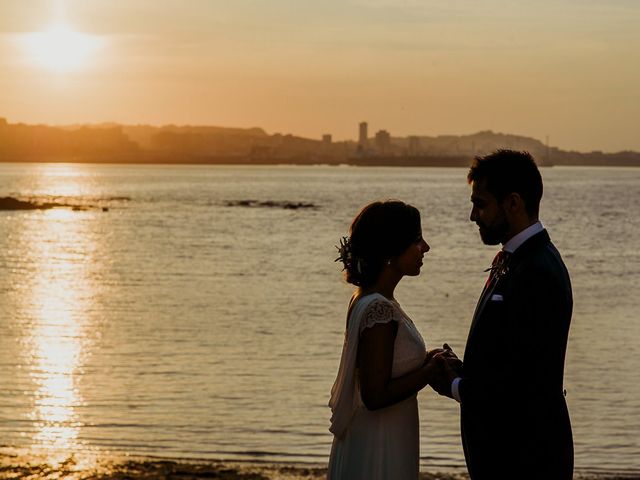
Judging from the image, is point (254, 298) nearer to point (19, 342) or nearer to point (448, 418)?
point (19, 342)

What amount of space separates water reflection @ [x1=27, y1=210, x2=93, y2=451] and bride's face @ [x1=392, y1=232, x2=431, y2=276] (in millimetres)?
9673

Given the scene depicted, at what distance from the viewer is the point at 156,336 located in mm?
24641

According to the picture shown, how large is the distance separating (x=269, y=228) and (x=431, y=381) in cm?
6859

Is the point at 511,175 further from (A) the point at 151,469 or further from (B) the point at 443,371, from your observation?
(A) the point at 151,469

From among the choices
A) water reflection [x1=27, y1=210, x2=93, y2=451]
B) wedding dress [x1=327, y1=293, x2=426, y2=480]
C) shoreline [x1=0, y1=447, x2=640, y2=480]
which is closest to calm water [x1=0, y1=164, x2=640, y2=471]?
water reflection [x1=27, y1=210, x2=93, y2=451]

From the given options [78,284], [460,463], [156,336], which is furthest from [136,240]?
[460,463]

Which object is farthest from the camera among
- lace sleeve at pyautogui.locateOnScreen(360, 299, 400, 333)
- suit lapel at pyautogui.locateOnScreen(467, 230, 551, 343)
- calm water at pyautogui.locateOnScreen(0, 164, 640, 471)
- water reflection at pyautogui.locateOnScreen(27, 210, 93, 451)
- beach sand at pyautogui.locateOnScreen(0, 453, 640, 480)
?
water reflection at pyautogui.locateOnScreen(27, 210, 93, 451)

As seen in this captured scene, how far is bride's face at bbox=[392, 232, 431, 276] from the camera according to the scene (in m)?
4.97

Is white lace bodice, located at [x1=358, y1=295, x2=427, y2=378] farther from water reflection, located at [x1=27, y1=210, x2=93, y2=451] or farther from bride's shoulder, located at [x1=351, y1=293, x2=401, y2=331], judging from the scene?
water reflection, located at [x1=27, y1=210, x2=93, y2=451]

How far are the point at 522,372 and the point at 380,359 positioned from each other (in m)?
0.59

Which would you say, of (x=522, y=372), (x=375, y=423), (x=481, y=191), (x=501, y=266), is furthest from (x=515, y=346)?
(x=375, y=423)

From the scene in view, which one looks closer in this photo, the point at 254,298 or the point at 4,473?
the point at 4,473

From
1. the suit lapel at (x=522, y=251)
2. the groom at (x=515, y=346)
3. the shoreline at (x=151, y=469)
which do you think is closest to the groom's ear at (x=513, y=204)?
the groom at (x=515, y=346)

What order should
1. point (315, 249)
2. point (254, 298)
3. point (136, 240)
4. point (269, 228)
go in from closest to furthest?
point (254, 298) → point (315, 249) → point (136, 240) → point (269, 228)
